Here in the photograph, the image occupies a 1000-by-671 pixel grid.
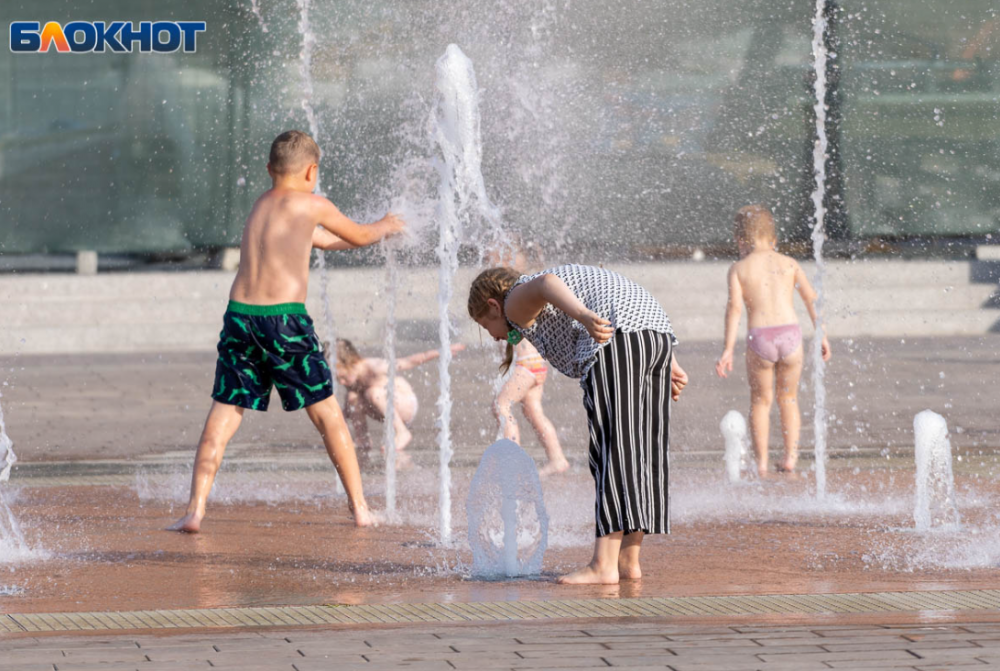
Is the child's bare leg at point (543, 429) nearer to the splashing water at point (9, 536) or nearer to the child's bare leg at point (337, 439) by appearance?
the child's bare leg at point (337, 439)

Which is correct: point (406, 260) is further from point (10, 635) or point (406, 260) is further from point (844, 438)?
point (10, 635)

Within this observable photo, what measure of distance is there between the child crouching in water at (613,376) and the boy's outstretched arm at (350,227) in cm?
123

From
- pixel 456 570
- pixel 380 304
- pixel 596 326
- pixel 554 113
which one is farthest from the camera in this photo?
pixel 554 113

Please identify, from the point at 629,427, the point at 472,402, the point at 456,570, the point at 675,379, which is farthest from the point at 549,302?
the point at 472,402

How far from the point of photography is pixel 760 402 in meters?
8.44

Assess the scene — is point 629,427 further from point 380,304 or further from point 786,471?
point 380,304

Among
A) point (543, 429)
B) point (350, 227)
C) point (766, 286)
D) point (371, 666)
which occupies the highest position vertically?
point (350, 227)

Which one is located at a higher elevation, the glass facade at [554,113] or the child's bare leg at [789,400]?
the glass facade at [554,113]

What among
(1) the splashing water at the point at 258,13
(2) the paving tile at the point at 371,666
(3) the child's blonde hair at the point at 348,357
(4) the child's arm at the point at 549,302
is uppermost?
(1) the splashing water at the point at 258,13

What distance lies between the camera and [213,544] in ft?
20.9

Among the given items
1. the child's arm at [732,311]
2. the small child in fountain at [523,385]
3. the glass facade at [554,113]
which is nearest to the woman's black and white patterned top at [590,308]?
the small child in fountain at [523,385]

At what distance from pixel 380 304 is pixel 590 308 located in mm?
13452

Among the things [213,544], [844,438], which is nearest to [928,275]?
[844,438]

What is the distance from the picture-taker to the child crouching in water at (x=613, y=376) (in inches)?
208
